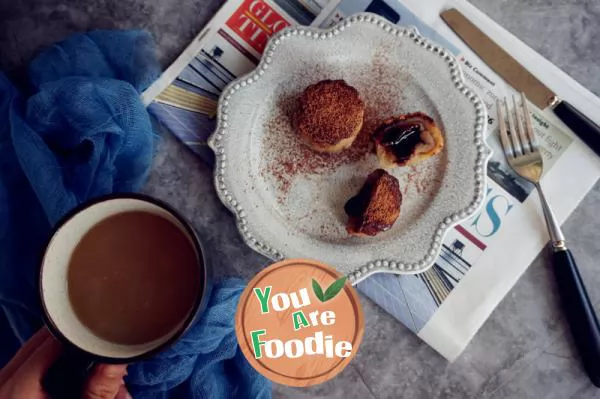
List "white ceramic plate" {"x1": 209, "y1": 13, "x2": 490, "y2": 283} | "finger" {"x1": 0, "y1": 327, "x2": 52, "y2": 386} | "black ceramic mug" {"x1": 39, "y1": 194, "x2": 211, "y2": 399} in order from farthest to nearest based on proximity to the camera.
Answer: "white ceramic plate" {"x1": 209, "y1": 13, "x2": 490, "y2": 283}
"finger" {"x1": 0, "y1": 327, "x2": 52, "y2": 386}
"black ceramic mug" {"x1": 39, "y1": 194, "x2": 211, "y2": 399}

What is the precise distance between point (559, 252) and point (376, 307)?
276mm

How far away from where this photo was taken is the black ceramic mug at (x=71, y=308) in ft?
1.73

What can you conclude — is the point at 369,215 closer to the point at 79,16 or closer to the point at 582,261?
the point at 582,261

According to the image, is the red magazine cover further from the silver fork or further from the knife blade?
the silver fork

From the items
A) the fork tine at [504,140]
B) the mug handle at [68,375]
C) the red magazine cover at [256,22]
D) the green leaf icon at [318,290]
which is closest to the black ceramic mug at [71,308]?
the mug handle at [68,375]

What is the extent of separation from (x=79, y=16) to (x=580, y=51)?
2.49 feet

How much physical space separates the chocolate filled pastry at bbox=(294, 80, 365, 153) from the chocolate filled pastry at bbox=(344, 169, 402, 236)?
0.24ft

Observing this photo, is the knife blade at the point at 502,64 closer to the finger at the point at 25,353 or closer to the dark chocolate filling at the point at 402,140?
the dark chocolate filling at the point at 402,140

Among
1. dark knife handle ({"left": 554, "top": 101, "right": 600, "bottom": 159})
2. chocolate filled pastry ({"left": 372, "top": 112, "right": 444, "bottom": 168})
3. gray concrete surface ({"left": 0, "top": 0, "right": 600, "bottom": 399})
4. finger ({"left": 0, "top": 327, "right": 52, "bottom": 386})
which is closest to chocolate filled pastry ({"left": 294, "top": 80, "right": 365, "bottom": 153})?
chocolate filled pastry ({"left": 372, "top": 112, "right": 444, "bottom": 168})

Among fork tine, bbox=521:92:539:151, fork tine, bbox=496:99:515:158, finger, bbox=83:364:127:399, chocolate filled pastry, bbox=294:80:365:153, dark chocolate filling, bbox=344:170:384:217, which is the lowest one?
finger, bbox=83:364:127:399

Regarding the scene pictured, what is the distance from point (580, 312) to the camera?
0.77m

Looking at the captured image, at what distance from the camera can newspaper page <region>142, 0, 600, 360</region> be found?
783 mm

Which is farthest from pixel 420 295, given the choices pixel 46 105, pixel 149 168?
pixel 46 105

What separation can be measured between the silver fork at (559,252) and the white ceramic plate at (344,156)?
0.07 meters
